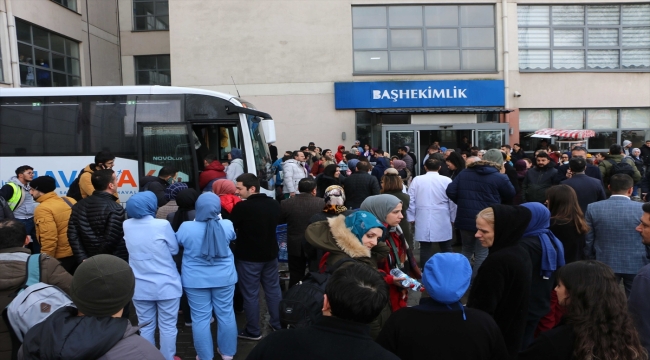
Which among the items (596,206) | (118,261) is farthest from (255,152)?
(118,261)

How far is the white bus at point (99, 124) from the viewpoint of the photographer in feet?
35.1

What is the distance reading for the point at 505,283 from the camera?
375 centimetres

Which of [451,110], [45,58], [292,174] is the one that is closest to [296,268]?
[292,174]

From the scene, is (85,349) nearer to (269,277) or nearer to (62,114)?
(269,277)

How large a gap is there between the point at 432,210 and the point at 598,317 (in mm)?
5187

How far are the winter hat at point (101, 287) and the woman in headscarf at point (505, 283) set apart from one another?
2242 mm

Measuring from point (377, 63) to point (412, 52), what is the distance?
54.6 inches

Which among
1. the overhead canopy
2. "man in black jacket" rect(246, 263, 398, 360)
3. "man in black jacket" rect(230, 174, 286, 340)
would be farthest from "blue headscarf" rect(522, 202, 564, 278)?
the overhead canopy

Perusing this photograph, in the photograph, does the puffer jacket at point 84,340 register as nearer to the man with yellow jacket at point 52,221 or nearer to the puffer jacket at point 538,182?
the man with yellow jacket at point 52,221

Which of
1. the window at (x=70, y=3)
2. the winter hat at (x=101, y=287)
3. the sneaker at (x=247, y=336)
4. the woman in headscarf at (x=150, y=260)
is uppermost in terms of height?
the window at (x=70, y=3)

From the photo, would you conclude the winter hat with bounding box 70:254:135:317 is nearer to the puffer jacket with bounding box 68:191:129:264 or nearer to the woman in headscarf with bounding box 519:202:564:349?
the woman in headscarf with bounding box 519:202:564:349

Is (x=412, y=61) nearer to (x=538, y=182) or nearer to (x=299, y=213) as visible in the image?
(x=538, y=182)

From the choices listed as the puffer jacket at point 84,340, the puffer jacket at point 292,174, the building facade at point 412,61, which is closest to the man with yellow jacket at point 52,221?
the puffer jacket at point 84,340

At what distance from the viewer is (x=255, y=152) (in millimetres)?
11133
